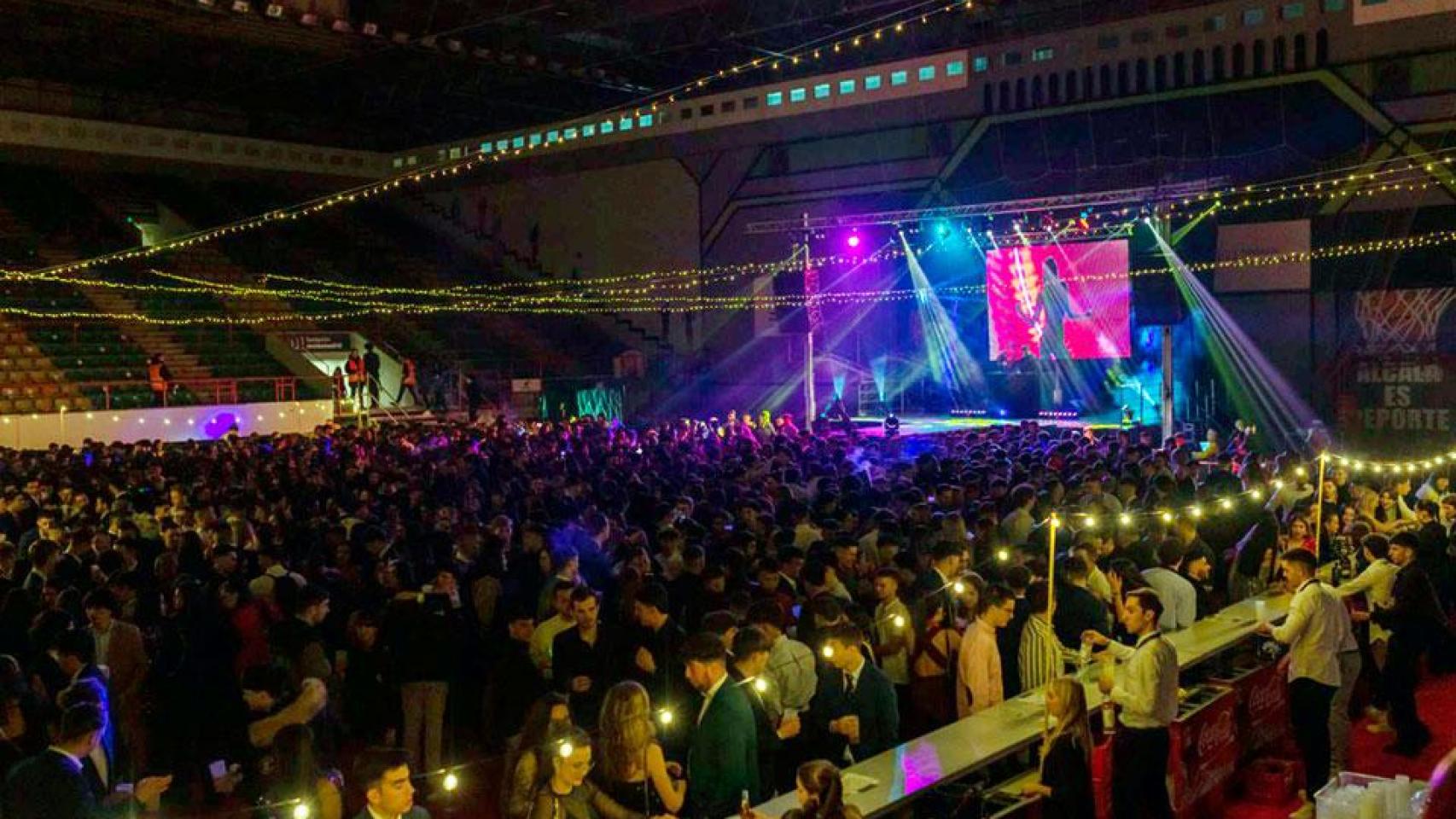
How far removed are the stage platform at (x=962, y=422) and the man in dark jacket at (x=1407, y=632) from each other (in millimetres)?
10959

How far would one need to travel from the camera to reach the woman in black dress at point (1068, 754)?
4391 millimetres

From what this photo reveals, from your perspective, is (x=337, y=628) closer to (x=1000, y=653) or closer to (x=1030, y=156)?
(x=1000, y=653)

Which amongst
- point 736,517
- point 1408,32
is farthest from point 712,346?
point 736,517

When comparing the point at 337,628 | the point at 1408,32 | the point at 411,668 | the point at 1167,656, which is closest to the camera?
the point at 1167,656

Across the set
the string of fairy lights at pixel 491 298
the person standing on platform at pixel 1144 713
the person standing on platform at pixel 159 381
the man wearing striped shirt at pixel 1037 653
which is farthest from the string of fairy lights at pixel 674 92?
the person standing on platform at pixel 1144 713

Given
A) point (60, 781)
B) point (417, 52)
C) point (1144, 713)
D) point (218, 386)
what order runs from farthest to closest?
point (218, 386)
point (417, 52)
point (1144, 713)
point (60, 781)

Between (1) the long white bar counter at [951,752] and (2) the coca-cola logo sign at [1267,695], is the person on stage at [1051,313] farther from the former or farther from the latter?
(1) the long white bar counter at [951,752]

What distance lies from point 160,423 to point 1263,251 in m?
17.3

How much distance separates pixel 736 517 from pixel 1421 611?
4251 mm

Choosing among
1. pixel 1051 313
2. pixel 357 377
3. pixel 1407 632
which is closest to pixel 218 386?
pixel 357 377

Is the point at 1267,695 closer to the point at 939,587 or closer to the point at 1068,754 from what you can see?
the point at 939,587

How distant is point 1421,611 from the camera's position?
21.8 feet

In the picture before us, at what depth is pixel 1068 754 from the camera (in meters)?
4.43

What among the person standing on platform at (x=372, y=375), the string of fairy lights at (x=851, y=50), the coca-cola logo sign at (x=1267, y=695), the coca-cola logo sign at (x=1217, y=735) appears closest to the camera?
the coca-cola logo sign at (x=1217, y=735)
